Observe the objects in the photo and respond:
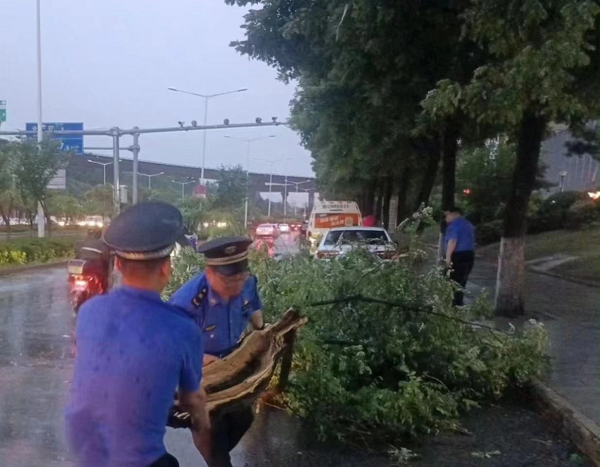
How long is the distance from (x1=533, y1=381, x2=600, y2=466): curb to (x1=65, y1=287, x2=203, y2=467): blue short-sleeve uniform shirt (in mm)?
4515

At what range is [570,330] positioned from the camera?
12703mm

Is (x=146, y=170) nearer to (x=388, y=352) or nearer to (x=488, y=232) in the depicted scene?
(x=488, y=232)

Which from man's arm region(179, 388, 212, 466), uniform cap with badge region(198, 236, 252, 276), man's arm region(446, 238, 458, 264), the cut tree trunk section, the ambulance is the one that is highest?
uniform cap with badge region(198, 236, 252, 276)

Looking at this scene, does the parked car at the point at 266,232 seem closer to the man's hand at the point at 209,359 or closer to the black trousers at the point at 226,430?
the man's hand at the point at 209,359

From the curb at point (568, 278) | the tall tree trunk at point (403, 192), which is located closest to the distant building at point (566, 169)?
the tall tree trunk at point (403, 192)

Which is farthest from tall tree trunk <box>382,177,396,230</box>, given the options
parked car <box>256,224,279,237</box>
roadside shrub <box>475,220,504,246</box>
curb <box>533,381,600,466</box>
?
curb <box>533,381,600,466</box>

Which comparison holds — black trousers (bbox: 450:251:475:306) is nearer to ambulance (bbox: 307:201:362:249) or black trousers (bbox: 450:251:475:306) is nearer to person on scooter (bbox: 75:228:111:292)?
person on scooter (bbox: 75:228:111:292)

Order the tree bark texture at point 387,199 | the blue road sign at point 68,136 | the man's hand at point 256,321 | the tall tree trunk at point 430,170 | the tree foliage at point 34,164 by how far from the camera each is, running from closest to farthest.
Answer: the man's hand at point 256,321 < the tall tree trunk at point 430,170 < the tree foliage at point 34,164 < the blue road sign at point 68,136 < the tree bark texture at point 387,199

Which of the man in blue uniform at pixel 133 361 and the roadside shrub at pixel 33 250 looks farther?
the roadside shrub at pixel 33 250

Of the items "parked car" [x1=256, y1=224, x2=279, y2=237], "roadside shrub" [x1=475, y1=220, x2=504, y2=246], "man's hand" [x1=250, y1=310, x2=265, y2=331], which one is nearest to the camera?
"man's hand" [x1=250, y1=310, x2=265, y2=331]

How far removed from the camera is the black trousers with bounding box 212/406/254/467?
438 cm

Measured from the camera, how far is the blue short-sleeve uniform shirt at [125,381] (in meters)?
2.72

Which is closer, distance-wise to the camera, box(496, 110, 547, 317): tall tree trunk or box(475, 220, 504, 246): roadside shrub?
box(496, 110, 547, 317): tall tree trunk

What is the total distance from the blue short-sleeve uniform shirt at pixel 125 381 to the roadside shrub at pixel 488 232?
1357 inches
